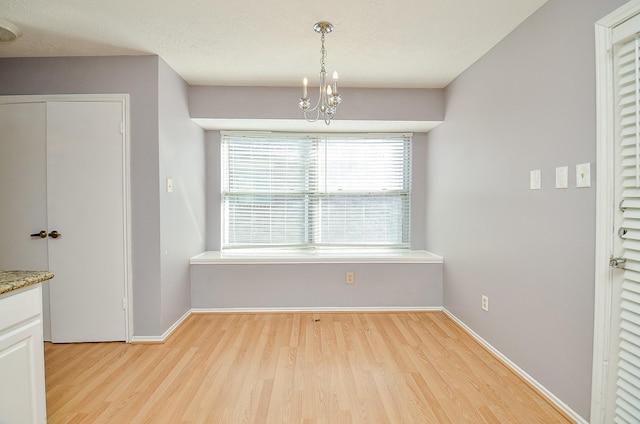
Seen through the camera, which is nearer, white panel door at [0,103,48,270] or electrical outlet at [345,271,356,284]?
white panel door at [0,103,48,270]

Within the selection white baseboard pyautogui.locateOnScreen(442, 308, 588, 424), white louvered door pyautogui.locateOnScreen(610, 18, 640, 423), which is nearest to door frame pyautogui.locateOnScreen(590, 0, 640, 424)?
white louvered door pyautogui.locateOnScreen(610, 18, 640, 423)

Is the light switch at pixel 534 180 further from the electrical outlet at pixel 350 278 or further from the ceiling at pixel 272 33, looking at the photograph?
the electrical outlet at pixel 350 278

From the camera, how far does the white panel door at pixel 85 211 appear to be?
2631 millimetres

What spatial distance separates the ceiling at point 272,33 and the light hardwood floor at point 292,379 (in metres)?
2.43

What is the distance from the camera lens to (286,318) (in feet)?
10.7

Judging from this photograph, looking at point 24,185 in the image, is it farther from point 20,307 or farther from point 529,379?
point 529,379

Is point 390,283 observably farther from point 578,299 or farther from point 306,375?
point 578,299

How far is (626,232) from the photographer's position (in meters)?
1.46

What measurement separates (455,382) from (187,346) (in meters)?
2.09

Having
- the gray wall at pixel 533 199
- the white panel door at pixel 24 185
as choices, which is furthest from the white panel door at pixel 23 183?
the gray wall at pixel 533 199

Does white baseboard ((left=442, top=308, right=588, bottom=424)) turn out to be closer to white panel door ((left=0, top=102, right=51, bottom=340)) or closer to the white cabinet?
the white cabinet

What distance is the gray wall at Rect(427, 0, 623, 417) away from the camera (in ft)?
5.49

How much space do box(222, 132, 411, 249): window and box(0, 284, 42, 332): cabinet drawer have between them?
2.37 m

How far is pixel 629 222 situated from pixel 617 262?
20 cm
